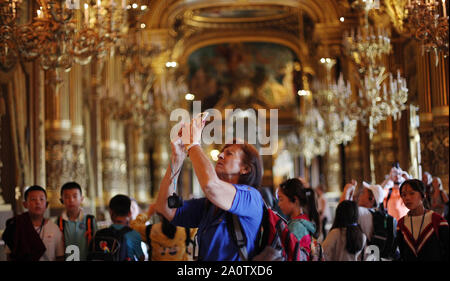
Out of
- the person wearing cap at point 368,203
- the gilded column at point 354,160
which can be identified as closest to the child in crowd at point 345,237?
the person wearing cap at point 368,203

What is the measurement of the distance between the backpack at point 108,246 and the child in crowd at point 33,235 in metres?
0.52

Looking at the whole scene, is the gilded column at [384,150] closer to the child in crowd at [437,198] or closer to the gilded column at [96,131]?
the child in crowd at [437,198]

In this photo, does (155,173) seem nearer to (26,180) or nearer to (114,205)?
(26,180)

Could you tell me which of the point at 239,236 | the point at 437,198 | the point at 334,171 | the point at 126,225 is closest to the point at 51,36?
the point at 126,225

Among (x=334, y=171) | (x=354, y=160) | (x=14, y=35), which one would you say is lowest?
(x=334, y=171)

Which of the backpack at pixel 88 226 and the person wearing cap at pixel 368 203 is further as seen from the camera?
the person wearing cap at pixel 368 203

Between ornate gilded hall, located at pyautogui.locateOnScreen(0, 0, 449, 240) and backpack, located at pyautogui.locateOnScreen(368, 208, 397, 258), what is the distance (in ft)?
6.42

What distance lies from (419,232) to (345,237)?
64 centimetres

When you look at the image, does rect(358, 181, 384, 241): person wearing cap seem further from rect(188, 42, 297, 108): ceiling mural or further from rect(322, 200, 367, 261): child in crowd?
rect(188, 42, 297, 108): ceiling mural

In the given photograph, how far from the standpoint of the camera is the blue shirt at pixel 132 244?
5.23 meters

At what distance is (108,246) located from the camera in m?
5.10

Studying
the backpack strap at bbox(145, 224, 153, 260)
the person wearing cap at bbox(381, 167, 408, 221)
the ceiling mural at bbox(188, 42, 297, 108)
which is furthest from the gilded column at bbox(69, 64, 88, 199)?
Result: the ceiling mural at bbox(188, 42, 297, 108)

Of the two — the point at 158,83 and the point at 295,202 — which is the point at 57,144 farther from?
the point at 158,83

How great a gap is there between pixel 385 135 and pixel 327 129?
471cm
